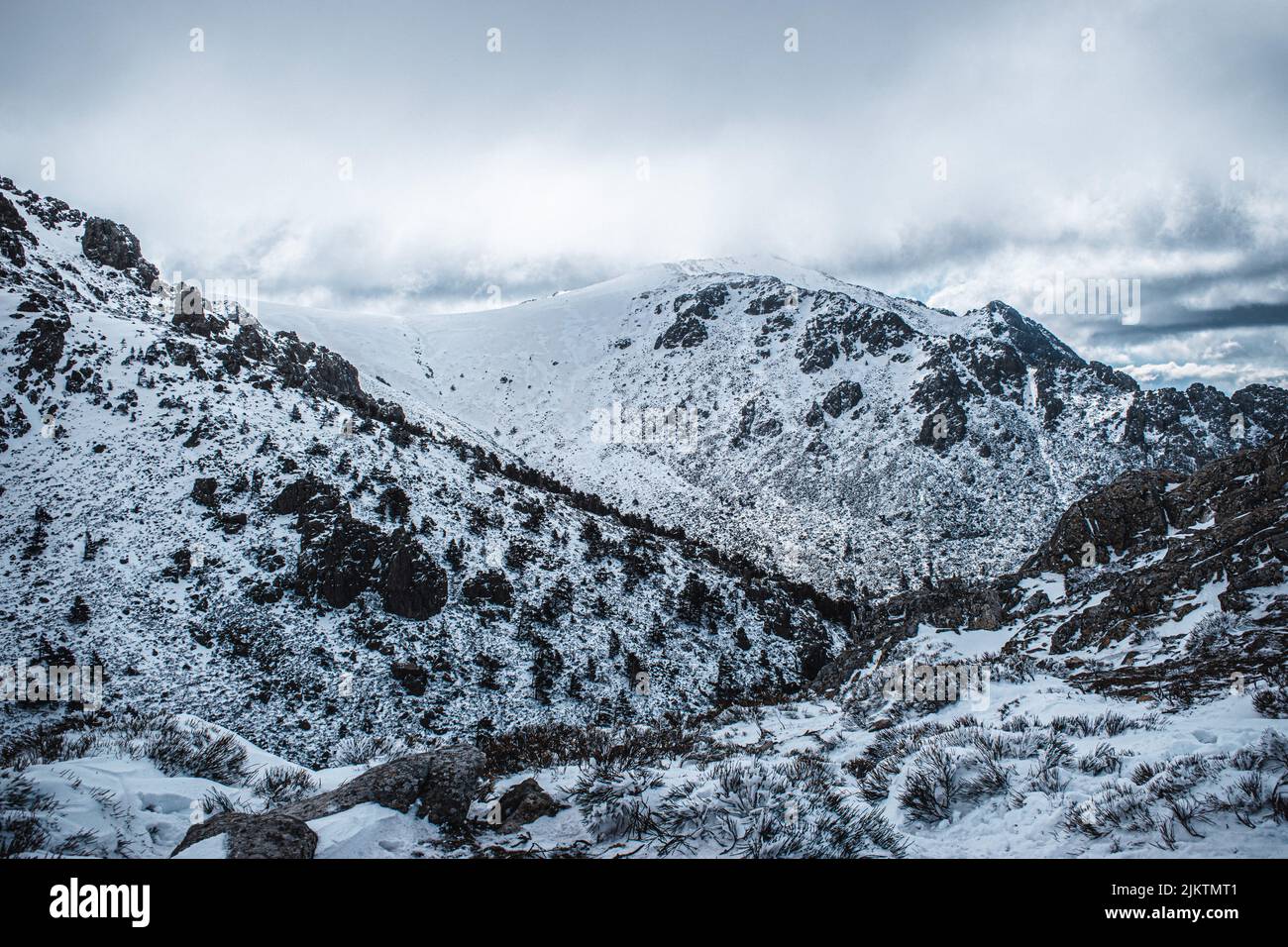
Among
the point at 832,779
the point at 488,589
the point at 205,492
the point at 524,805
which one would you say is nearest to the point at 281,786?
the point at 524,805

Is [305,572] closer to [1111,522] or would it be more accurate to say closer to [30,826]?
[30,826]

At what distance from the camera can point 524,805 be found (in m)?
5.56

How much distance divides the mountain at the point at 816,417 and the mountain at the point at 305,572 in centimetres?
1642

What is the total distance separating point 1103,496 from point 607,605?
812 inches

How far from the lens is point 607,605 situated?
1072 inches

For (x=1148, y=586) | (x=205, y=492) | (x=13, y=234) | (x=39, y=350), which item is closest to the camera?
(x=1148, y=586)

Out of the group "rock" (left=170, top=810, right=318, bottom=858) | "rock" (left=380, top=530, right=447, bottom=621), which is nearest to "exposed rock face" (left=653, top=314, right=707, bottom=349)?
"rock" (left=380, top=530, right=447, bottom=621)

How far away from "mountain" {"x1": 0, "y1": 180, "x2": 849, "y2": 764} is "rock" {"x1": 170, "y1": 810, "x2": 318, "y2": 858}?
10338mm

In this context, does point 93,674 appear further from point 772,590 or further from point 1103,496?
point 1103,496

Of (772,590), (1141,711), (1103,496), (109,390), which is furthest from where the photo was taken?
(772,590)

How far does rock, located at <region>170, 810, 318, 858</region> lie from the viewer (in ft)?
13.1

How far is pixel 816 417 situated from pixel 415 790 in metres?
60.9

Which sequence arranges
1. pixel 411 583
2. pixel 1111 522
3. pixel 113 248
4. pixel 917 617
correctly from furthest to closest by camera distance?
pixel 113 248 < pixel 411 583 < pixel 917 617 < pixel 1111 522
